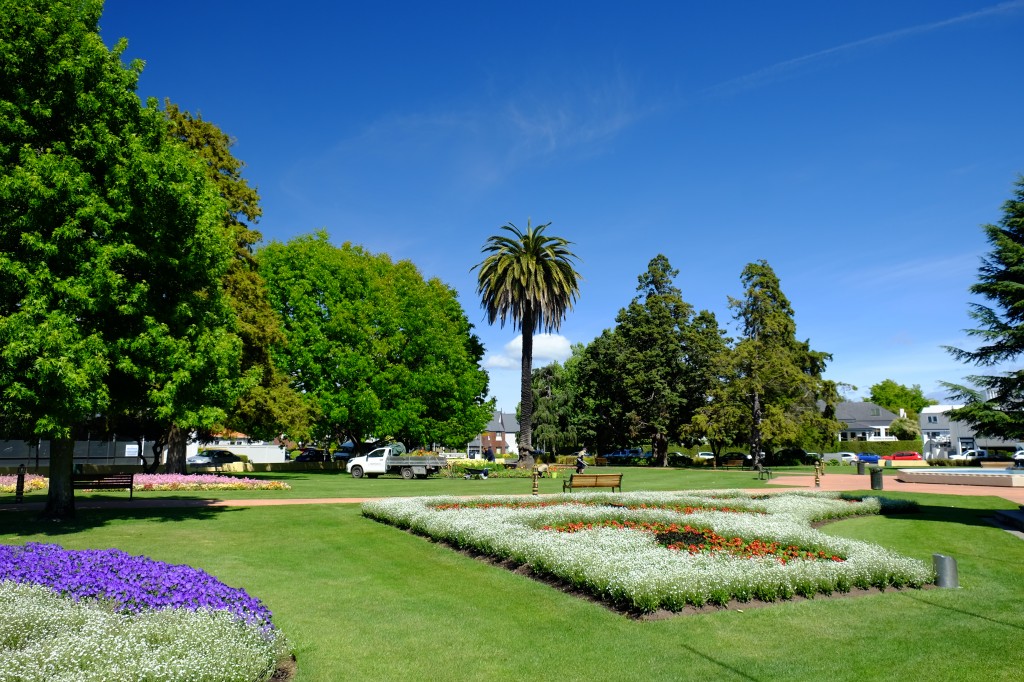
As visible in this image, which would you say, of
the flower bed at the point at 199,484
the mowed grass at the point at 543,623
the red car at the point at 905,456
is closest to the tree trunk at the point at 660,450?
the red car at the point at 905,456

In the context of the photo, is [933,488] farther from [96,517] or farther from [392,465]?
[96,517]

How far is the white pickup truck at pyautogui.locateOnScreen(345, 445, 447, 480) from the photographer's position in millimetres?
39500

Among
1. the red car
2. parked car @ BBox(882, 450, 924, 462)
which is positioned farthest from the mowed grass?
the red car

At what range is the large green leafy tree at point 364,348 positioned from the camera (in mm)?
43125

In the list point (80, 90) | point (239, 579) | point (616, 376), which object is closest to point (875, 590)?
point (239, 579)

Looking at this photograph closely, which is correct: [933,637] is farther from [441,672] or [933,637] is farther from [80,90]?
[80,90]

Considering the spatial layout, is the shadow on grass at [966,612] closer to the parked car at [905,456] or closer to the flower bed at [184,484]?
the flower bed at [184,484]

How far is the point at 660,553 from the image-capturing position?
11992 mm

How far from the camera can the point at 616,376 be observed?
65688 millimetres

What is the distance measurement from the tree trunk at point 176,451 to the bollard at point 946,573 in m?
32.6

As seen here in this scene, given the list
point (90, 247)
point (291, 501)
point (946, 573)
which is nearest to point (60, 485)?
point (90, 247)

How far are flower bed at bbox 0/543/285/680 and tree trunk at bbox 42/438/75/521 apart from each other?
10.0m

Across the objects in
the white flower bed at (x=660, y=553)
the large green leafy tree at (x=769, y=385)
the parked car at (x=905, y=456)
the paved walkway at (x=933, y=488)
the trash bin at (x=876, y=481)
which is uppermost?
the large green leafy tree at (x=769, y=385)

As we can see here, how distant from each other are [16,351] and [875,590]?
16.9 metres
